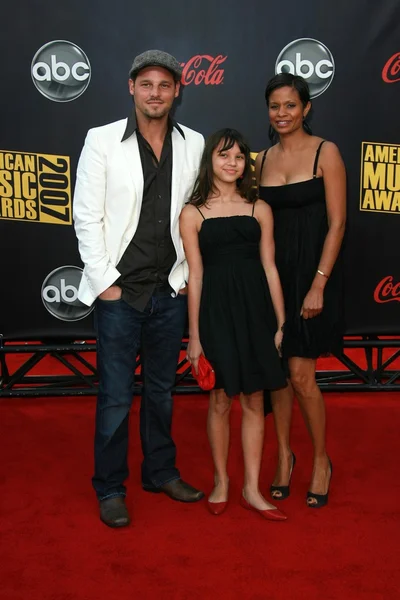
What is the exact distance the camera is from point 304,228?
270cm

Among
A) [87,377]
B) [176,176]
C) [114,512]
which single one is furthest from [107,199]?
[87,377]

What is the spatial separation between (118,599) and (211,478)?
0.97 meters

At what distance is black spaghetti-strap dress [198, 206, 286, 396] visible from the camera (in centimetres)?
260

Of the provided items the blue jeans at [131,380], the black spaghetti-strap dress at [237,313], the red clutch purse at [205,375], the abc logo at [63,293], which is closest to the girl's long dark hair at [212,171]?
the black spaghetti-strap dress at [237,313]

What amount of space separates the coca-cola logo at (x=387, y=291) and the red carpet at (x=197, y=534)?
2.55ft

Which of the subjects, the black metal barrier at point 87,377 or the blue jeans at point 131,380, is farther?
the black metal barrier at point 87,377

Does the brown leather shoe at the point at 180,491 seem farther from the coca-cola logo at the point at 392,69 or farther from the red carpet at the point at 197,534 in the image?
the coca-cola logo at the point at 392,69

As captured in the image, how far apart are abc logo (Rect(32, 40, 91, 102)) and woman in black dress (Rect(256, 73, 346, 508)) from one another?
139 cm

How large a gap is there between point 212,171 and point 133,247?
0.42 meters

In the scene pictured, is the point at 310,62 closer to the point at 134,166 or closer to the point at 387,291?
the point at 387,291

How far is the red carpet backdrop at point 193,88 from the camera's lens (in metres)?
3.67

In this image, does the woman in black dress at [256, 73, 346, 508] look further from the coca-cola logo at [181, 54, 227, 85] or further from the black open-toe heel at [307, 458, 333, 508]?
the coca-cola logo at [181, 54, 227, 85]

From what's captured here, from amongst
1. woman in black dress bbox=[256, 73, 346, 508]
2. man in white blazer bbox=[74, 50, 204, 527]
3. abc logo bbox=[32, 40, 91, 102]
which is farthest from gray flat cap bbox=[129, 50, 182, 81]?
abc logo bbox=[32, 40, 91, 102]

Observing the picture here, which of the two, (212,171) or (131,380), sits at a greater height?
(212,171)
